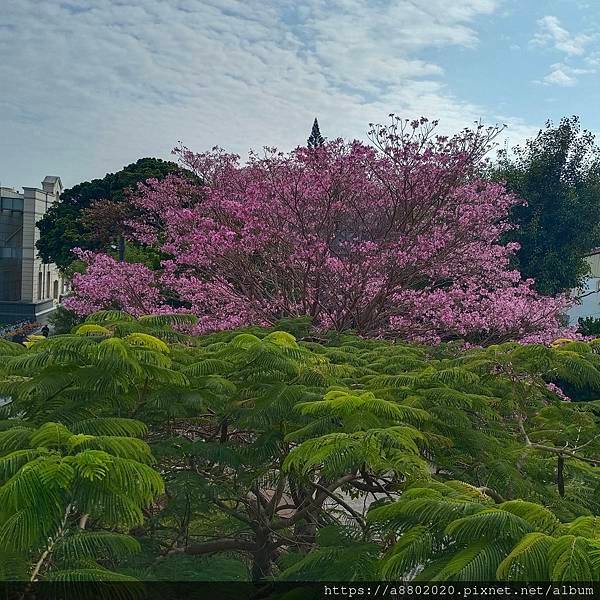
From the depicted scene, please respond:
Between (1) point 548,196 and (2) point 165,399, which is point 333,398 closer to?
(2) point 165,399

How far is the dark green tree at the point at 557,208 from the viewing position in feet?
62.7

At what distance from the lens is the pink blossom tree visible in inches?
435

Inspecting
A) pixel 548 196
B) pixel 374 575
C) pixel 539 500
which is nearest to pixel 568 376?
pixel 539 500

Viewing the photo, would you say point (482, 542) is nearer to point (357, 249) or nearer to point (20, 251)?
point (357, 249)

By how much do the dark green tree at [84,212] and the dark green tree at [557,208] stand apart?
13.5 meters

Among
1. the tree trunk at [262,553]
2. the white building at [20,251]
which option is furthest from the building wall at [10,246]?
the tree trunk at [262,553]

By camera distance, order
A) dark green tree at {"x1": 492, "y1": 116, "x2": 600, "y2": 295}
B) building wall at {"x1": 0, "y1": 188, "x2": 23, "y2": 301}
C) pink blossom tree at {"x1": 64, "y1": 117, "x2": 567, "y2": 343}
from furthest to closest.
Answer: building wall at {"x1": 0, "y1": 188, "x2": 23, "y2": 301}
dark green tree at {"x1": 492, "y1": 116, "x2": 600, "y2": 295}
pink blossom tree at {"x1": 64, "y1": 117, "x2": 567, "y2": 343}

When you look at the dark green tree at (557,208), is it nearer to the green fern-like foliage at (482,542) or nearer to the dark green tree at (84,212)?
the dark green tree at (84,212)

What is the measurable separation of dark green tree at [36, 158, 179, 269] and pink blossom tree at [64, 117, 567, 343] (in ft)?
42.1

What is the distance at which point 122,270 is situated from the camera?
41.7 feet

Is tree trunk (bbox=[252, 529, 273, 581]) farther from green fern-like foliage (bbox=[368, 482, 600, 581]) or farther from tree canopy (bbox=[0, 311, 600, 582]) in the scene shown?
green fern-like foliage (bbox=[368, 482, 600, 581])

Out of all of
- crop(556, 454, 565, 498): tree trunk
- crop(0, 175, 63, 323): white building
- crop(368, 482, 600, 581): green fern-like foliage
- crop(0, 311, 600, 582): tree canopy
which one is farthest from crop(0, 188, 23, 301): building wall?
crop(368, 482, 600, 581): green fern-like foliage

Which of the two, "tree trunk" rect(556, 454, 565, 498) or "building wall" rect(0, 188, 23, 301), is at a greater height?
"building wall" rect(0, 188, 23, 301)

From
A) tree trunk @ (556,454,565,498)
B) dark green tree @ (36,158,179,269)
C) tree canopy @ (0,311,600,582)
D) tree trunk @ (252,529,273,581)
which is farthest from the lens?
dark green tree @ (36,158,179,269)
